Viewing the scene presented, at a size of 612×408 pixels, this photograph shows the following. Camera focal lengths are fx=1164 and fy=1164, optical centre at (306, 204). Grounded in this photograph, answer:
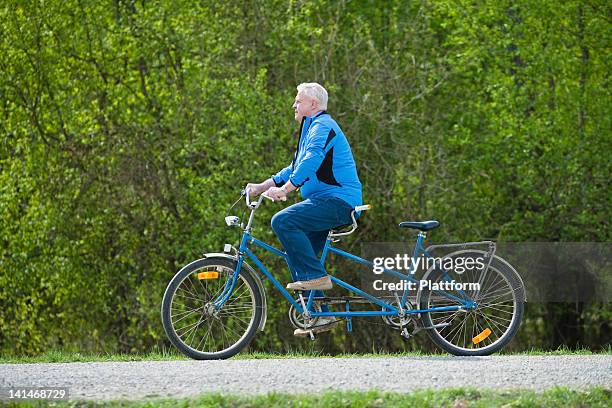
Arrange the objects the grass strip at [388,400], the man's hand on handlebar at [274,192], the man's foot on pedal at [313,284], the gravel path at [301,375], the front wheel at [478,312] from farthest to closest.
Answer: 1. the front wheel at [478,312]
2. the man's foot on pedal at [313,284]
3. the man's hand on handlebar at [274,192]
4. the gravel path at [301,375]
5. the grass strip at [388,400]

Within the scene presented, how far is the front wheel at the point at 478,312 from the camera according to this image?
9172 millimetres

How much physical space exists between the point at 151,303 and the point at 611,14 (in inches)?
332

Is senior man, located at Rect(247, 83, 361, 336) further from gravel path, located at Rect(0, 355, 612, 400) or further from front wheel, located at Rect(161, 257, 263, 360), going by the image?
gravel path, located at Rect(0, 355, 612, 400)

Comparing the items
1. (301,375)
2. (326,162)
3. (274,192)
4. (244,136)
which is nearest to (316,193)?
(326,162)

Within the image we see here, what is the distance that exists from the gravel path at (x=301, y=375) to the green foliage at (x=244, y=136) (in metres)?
7.25

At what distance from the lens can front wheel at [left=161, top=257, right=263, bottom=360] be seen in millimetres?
9094

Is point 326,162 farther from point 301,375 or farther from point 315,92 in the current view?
point 301,375

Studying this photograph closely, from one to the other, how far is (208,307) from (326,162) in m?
1.49

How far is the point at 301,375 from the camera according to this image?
26.7ft

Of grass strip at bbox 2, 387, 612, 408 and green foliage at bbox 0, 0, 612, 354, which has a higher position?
green foliage at bbox 0, 0, 612, 354

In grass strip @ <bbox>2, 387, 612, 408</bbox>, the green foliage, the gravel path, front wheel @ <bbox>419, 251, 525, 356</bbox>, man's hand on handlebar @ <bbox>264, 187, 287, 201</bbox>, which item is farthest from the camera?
the green foliage

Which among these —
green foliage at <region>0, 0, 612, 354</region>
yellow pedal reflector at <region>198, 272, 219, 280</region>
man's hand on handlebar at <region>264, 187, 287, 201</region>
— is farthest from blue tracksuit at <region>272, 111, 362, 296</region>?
green foliage at <region>0, 0, 612, 354</region>

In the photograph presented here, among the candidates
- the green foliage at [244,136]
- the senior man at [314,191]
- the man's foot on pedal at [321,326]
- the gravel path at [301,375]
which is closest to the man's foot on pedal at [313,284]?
the senior man at [314,191]

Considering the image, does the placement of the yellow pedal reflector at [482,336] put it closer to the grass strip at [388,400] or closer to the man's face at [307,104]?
the grass strip at [388,400]
